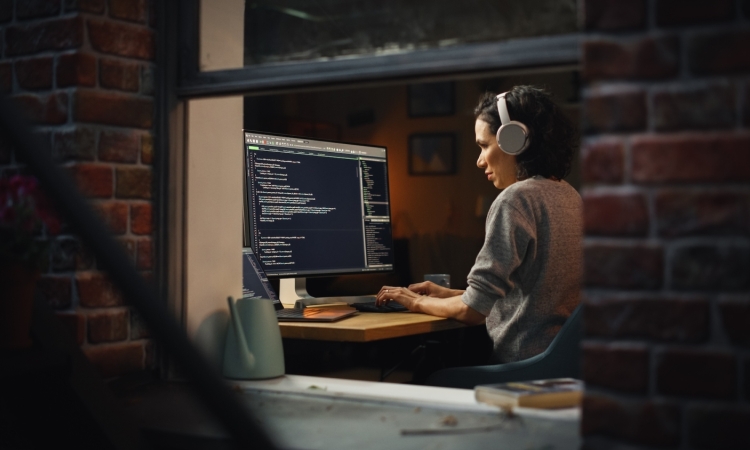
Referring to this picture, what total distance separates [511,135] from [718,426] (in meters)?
1.62

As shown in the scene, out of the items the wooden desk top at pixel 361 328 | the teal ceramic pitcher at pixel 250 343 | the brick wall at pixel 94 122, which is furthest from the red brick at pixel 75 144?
the wooden desk top at pixel 361 328

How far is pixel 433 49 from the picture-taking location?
1.37 metres

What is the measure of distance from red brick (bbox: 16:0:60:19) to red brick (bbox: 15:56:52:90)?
Answer: 90mm

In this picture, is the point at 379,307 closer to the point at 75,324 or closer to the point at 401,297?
the point at 401,297

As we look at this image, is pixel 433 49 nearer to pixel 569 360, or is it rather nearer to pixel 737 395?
pixel 737 395

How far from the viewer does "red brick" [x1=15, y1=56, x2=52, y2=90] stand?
153 centimetres

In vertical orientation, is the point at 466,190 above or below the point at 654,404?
above

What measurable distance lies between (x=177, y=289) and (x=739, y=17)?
119 centimetres

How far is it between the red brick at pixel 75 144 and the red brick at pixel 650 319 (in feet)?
3.35

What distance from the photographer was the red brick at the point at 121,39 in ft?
4.99

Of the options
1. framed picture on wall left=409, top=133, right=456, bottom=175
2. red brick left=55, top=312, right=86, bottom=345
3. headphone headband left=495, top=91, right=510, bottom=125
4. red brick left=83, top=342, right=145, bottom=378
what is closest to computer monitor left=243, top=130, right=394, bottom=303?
headphone headband left=495, top=91, right=510, bottom=125

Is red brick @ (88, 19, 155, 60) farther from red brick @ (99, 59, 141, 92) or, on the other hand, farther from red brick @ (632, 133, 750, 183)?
red brick @ (632, 133, 750, 183)

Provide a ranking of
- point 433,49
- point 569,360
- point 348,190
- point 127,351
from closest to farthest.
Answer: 1. point 433,49
2. point 127,351
3. point 569,360
4. point 348,190

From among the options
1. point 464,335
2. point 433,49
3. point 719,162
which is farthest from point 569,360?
point 464,335
